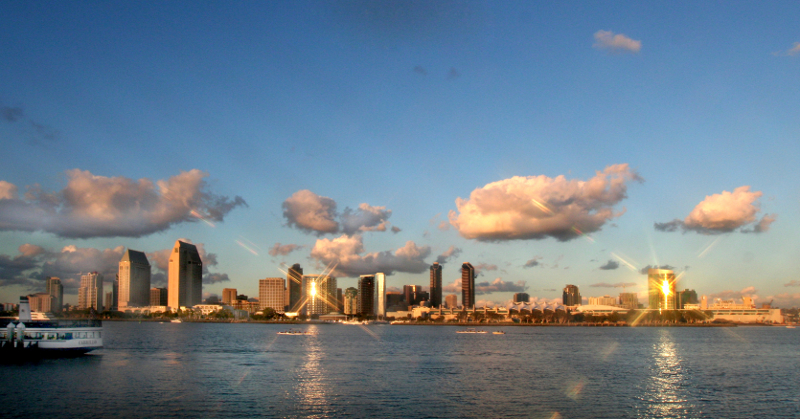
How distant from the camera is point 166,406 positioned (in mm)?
43406

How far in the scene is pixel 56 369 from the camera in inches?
2527

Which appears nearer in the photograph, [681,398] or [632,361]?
[681,398]

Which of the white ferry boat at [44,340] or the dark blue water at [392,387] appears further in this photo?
the white ferry boat at [44,340]

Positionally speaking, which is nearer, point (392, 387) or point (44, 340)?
point (392, 387)

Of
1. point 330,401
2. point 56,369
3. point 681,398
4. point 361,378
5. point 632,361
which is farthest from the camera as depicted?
point 632,361

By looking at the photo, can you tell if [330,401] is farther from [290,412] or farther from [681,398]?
[681,398]

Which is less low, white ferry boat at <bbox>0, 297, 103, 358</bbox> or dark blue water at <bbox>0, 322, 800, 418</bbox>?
white ferry boat at <bbox>0, 297, 103, 358</bbox>

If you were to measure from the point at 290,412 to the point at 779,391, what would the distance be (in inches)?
1760

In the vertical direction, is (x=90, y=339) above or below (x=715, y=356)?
above

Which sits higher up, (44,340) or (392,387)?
(44,340)

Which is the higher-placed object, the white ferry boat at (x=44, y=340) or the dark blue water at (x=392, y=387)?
the white ferry boat at (x=44, y=340)

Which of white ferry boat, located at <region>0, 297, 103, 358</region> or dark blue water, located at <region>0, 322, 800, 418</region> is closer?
dark blue water, located at <region>0, 322, 800, 418</region>

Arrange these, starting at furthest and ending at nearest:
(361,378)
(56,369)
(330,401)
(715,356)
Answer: (715,356)
(56,369)
(361,378)
(330,401)

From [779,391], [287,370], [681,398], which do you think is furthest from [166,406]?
[779,391]
